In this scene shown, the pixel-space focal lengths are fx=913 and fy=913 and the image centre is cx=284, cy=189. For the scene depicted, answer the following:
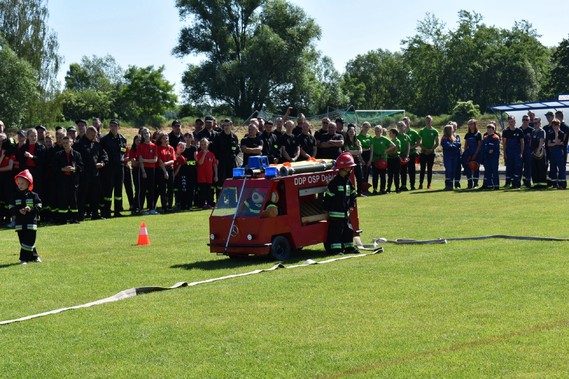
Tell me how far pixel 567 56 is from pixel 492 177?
207 ft

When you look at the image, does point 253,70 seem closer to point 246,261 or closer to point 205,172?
point 205,172

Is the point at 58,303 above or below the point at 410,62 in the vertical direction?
below

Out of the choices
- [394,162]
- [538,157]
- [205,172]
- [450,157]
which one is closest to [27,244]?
[205,172]

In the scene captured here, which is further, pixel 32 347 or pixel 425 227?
pixel 425 227

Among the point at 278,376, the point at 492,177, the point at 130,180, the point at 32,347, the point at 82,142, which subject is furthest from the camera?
the point at 492,177

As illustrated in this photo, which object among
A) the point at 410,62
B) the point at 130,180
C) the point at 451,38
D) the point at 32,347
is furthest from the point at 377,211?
the point at 410,62

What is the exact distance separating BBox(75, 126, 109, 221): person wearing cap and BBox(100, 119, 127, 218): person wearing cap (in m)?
0.24

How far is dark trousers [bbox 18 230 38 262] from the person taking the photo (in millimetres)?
14734

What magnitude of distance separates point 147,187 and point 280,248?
9767mm

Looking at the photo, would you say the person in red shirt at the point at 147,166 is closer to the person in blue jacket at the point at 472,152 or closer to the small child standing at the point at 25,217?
the small child standing at the point at 25,217

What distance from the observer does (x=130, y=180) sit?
24.2 metres

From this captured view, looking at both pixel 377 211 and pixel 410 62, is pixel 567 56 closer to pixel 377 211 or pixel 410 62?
pixel 410 62

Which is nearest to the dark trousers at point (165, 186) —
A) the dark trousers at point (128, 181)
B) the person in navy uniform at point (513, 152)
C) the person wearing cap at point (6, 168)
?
the dark trousers at point (128, 181)

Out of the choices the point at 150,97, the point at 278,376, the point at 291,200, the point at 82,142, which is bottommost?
the point at 278,376
